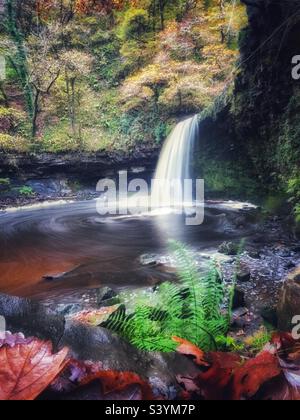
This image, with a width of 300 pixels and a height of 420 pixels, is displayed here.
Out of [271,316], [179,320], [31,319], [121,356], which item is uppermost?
[31,319]

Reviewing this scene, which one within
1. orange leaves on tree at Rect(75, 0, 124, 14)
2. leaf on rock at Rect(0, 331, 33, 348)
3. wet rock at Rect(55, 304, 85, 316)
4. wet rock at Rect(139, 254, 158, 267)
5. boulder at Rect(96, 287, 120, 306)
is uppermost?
orange leaves on tree at Rect(75, 0, 124, 14)

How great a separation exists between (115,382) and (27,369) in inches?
9.7

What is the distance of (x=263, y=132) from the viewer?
10.6 meters

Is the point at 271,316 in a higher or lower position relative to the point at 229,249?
higher

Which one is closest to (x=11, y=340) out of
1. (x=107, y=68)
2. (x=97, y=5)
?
(x=107, y=68)

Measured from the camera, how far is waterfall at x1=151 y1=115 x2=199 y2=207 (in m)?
14.9

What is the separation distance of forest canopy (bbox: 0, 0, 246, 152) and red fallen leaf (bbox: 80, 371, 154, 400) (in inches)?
605

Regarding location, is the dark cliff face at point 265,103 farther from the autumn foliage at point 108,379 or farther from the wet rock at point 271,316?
the autumn foliage at point 108,379

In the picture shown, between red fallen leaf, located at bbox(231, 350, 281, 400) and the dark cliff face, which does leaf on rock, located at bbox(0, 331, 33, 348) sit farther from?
the dark cliff face

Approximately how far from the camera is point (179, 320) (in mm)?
2477

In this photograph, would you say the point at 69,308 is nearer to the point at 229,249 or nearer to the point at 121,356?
the point at 121,356

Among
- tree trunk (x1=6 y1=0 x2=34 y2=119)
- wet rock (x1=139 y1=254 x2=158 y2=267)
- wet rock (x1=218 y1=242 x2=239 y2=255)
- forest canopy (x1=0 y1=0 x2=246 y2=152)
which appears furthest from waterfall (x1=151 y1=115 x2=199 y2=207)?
tree trunk (x1=6 y1=0 x2=34 y2=119)

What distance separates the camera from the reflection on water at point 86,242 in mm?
5691

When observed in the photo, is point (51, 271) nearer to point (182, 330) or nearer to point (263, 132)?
point (182, 330)
